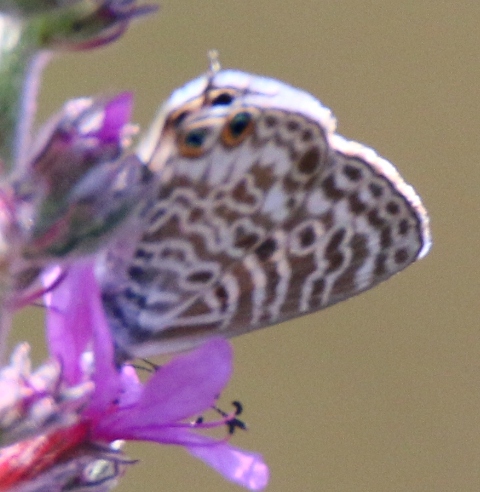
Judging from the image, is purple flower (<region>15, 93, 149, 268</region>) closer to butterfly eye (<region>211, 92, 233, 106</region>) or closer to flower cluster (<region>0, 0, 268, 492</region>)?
flower cluster (<region>0, 0, 268, 492</region>)

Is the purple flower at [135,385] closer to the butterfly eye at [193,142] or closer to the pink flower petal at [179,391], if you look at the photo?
the pink flower petal at [179,391]

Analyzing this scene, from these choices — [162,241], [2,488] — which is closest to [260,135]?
[162,241]

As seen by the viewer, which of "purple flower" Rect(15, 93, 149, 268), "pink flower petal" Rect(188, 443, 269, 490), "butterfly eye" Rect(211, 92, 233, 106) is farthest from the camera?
"pink flower petal" Rect(188, 443, 269, 490)

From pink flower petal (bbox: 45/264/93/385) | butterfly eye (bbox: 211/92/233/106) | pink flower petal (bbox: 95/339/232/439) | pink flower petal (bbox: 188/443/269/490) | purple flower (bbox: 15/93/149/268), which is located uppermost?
butterfly eye (bbox: 211/92/233/106)

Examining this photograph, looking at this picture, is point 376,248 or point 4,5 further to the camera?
point 376,248

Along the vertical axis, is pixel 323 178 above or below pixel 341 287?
above

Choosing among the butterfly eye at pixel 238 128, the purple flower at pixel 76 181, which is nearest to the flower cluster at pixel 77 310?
the purple flower at pixel 76 181

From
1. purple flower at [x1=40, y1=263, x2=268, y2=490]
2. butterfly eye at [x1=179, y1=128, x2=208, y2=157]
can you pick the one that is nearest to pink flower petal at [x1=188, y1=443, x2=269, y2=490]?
purple flower at [x1=40, y1=263, x2=268, y2=490]

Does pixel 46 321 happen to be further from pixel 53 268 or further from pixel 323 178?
pixel 323 178
